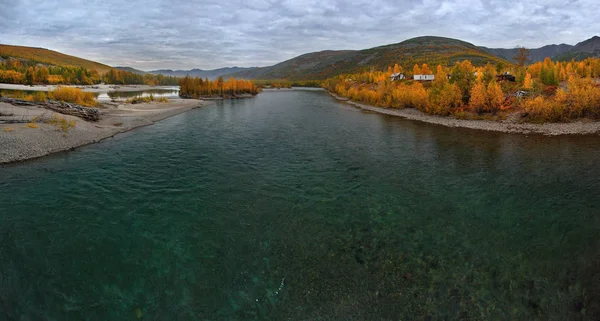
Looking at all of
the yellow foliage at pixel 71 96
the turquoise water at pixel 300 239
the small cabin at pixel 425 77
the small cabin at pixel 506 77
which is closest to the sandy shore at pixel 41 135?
the turquoise water at pixel 300 239

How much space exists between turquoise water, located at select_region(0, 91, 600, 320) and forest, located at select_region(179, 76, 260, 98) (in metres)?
118

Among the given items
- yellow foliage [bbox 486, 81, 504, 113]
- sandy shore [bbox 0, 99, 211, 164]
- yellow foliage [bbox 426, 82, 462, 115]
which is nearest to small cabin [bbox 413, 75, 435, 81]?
yellow foliage [bbox 426, 82, 462, 115]

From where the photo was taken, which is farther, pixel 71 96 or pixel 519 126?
pixel 71 96

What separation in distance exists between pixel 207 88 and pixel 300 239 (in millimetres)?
143220

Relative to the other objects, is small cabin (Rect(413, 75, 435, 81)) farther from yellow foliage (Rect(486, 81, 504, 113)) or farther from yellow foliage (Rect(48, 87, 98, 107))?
yellow foliage (Rect(48, 87, 98, 107))

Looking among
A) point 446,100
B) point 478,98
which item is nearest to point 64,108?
point 446,100

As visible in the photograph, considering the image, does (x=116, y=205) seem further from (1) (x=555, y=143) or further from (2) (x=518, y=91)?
(2) (x=518, y=91)

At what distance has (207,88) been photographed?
14375 cm

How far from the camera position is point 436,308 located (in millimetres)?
11484

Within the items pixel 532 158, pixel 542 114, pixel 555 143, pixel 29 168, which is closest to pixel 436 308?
pixel 532 158

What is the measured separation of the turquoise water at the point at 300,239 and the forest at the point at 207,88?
118 m

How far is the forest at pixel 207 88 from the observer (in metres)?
141

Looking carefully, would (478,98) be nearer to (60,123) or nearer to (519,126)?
(519,126)

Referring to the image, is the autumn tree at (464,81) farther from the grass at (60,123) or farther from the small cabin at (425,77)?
the grass at (60,123)
